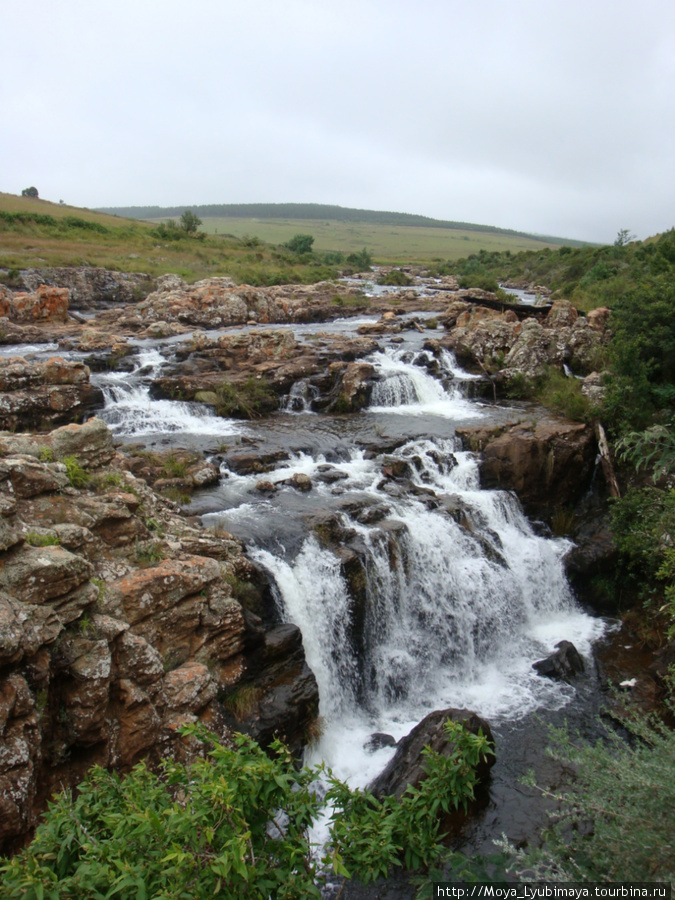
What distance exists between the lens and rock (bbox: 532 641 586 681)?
10.9 meters

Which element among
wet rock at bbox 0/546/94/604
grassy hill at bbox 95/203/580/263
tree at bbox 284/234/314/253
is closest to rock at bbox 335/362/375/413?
wet rock at bbox 0/546/94/604

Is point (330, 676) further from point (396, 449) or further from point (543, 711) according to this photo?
point (396, 449)

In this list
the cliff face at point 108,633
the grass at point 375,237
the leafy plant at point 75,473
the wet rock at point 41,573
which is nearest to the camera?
the cliff face at point 108,633

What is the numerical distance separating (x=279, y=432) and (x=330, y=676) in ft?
30.4

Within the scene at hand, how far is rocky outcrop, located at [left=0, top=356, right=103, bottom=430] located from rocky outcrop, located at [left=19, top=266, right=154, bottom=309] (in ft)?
72.3

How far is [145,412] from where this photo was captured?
1898 cm

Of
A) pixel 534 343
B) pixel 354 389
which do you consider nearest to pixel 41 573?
pixel 354 389

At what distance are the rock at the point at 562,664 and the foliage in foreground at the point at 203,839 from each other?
749cm

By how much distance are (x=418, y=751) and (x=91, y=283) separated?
129 feet

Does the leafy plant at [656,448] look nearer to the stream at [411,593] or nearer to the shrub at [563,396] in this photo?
the shrub at [563,396]

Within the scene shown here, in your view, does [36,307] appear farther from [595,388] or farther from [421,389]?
[595,388]

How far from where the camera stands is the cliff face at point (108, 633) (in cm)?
592

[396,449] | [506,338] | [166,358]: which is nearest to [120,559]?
[396,449]

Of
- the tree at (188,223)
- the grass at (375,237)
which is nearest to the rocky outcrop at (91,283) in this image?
the tree at (188,223)
